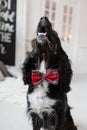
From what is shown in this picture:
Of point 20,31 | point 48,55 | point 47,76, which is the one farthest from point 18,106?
point 20,31

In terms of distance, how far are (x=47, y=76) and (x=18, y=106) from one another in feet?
4.14

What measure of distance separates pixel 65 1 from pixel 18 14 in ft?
4.31

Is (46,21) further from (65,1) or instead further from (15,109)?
(65,1)

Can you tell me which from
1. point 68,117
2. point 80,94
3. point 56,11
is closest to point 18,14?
point 56,11

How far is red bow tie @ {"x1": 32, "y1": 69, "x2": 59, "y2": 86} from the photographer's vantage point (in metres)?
1.50

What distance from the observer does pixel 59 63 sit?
1497mm

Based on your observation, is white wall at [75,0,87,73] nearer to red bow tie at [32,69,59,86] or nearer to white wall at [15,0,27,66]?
white wall at [15,0,27,66]

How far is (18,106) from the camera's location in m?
2.67

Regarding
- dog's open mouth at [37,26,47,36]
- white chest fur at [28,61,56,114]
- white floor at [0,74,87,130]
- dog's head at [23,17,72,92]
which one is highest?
dog's open mouth at [37,26,47,36]

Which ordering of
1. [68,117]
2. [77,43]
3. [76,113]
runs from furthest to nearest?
[77,43] < [76,113] < [68,117]

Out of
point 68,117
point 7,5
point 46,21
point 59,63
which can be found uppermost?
point 7,5

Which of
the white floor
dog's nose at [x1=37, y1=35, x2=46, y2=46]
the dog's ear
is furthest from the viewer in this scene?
the white floor

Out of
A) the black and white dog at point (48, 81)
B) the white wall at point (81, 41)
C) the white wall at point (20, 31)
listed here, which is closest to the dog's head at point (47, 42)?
the black and white dog at point (48, 81)

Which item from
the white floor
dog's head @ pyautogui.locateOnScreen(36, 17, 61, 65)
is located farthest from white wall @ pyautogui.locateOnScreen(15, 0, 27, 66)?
dog's head @ pyautogui.locateOnScreen(36, 17, 61, 65)
